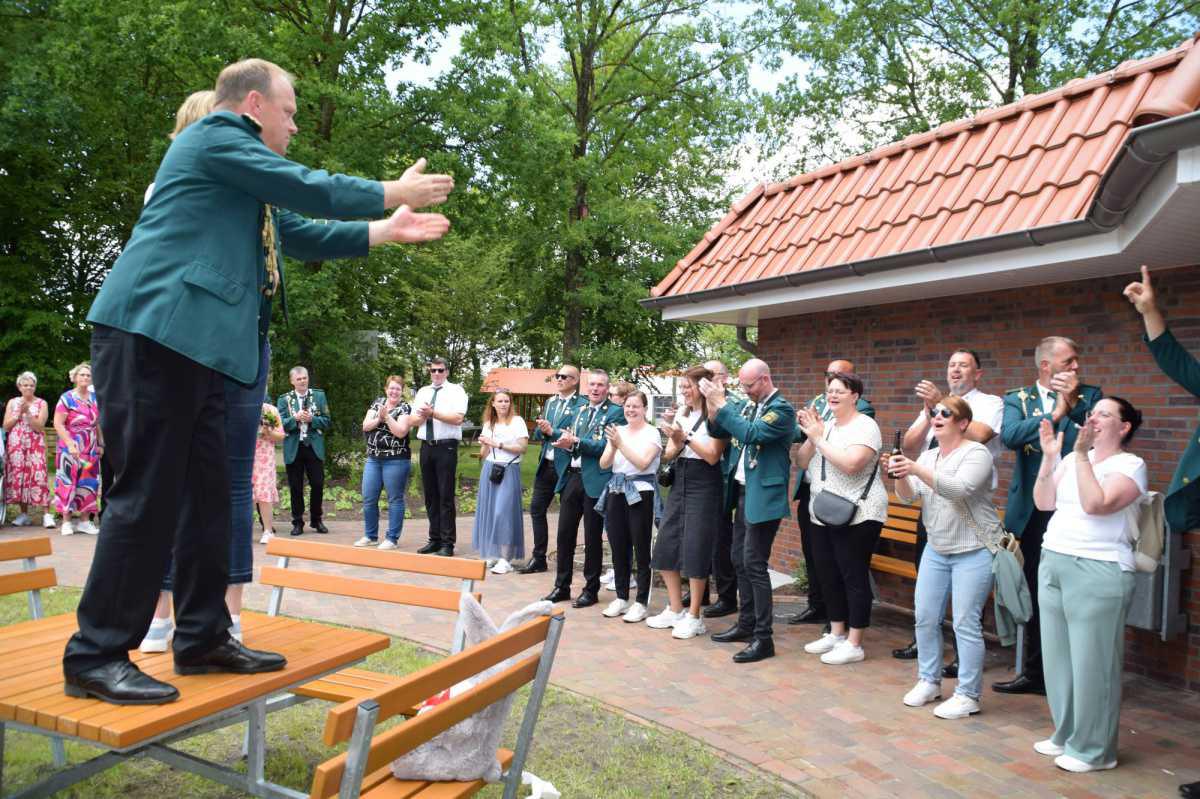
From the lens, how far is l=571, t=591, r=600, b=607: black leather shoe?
8.01 m

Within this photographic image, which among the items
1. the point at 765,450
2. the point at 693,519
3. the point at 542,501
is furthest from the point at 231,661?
the point at 542,501

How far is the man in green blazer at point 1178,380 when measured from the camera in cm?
455

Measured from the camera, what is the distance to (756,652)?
6355mm

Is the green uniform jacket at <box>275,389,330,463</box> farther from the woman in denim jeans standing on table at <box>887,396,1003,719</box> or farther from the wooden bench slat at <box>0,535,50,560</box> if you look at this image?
the woman in denim jeans standing on table at <box>887,396,1003,719</box>

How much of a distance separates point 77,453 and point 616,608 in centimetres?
739

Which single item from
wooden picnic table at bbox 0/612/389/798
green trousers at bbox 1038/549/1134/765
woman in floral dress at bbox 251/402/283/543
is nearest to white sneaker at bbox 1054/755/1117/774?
green trousers at bbox 1038/549/1134/765

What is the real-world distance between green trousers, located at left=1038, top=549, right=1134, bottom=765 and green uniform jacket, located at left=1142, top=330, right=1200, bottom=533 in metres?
0.50

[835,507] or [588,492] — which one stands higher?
[835,507]

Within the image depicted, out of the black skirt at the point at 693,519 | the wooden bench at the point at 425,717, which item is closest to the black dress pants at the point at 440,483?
the black skirt at the point at 693,519

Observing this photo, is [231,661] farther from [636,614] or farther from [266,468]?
[266,468]

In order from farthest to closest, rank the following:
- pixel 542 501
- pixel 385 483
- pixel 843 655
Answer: pixel 385 483, pixel 542 501, pixel 843 655

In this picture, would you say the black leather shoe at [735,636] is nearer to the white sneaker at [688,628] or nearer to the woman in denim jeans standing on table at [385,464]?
the white sneaker at [688,628]

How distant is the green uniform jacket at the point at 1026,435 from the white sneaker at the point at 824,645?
144cm

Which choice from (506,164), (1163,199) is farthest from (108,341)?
(506,164)
